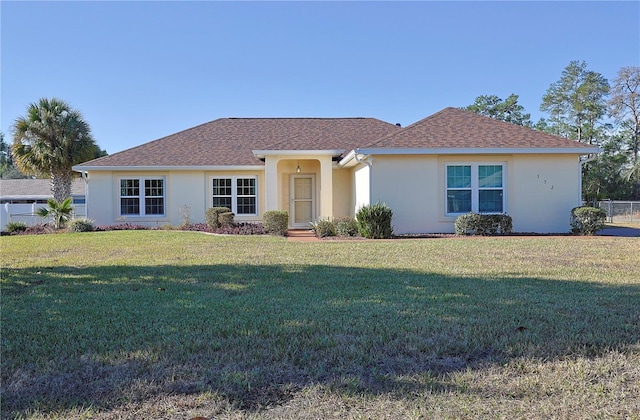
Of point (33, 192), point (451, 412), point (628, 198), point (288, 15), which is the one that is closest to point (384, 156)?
point (288, 15)

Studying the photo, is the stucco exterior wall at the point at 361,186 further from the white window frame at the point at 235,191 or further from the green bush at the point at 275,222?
the white window frame at the point at 235,191

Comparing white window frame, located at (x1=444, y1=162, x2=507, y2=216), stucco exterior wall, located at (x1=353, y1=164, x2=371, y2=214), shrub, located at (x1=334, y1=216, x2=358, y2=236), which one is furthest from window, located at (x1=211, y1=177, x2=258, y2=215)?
white window frame, located at (x1=444, y1=162, x2=507, y2=216)

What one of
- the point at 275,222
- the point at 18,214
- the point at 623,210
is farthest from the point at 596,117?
the point at 18,214

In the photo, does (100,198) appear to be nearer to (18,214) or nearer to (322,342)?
(18,214)

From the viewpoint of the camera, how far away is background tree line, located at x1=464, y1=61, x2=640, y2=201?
147 ft

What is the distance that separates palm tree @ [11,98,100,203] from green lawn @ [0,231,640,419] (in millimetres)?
17112

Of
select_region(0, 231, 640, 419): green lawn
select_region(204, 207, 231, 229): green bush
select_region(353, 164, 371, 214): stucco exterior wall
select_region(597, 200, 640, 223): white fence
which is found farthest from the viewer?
select_region(597, 200, 640, 223): white fence

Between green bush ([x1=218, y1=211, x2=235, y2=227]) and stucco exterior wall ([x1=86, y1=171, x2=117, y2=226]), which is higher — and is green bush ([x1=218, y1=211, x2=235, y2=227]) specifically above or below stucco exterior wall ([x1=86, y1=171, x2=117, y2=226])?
below

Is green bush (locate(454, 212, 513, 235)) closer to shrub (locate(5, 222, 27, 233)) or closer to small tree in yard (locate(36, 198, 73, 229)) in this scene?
small tree in yard (locate(36, 198, 73, 229))

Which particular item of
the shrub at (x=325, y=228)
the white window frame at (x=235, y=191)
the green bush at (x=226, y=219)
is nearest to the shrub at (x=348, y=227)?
the shrub at (x=325, y=228)

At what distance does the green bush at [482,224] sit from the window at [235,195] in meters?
9.00

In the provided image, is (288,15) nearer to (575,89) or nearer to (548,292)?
(548,292)

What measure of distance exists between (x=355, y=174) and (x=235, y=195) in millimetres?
5407

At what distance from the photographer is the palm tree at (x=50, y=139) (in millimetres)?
24000
